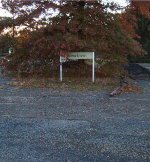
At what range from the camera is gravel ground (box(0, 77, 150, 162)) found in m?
4.73

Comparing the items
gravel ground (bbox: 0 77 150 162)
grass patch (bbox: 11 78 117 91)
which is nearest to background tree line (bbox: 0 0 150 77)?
grass patch (bbox: 11 78 117 91)

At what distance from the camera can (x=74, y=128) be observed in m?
6.14

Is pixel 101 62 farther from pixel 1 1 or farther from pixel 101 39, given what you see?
pixel 1 1

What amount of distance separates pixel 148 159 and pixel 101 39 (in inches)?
405

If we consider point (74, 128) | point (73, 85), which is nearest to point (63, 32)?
point (73, 85)

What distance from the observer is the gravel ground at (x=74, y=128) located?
4734mm

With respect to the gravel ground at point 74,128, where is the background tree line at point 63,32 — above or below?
above

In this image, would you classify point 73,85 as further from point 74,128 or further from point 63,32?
point 74,128

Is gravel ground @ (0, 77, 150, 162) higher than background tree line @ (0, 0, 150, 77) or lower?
lower

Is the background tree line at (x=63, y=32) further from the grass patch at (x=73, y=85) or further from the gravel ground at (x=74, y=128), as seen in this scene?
the gravel ground at (x=74, y=128)

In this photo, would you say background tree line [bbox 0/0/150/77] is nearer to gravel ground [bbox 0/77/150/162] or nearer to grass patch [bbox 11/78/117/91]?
grass patch [bbox 11/78/117/91]

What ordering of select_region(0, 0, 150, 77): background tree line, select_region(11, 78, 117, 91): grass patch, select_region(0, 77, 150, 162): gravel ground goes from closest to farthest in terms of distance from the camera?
select_region(0, 77, 150, 162): gravel ground, select_region(11, 78, 117, 91): grass patch, select_region(0, 0, 150, 77): background tree line

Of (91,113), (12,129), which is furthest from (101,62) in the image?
(12,129)

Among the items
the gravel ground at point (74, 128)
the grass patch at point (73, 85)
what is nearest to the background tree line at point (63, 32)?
the grass patch at point (73, 85)
